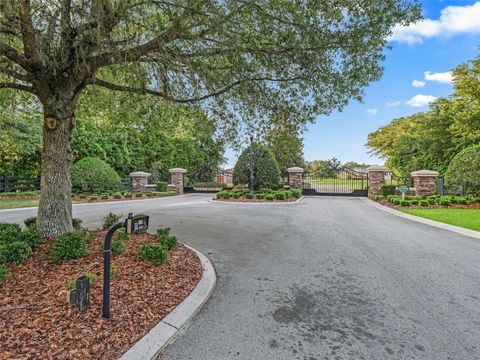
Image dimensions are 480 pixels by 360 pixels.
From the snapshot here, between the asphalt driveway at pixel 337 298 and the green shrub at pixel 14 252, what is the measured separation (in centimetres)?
265

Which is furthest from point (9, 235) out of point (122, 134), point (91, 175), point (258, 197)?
point (122, 134)

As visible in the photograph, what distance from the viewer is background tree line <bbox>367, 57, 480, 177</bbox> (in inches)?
603

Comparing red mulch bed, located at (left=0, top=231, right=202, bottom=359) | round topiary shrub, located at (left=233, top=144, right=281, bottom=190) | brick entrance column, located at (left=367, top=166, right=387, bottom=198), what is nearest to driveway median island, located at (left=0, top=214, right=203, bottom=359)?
red mulch bed, located at (left=0, top=231, right=202, bottom=359)

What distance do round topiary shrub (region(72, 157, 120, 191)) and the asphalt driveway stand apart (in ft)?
41.0

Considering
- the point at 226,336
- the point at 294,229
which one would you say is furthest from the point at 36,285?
the point at 294,229

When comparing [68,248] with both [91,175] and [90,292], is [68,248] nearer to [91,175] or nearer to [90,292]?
[90,292]

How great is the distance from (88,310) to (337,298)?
275 centimetres

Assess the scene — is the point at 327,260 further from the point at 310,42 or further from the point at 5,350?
A: the point at 5,350

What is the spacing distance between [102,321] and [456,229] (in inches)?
328

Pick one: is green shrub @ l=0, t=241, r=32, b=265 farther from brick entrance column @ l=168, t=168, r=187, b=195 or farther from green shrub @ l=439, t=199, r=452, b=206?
brick entrance column @ l=168, t=168, r=187, b=195

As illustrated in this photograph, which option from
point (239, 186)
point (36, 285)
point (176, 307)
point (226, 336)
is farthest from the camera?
point (239, 186)

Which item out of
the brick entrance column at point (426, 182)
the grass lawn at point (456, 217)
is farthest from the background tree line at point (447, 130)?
the grass lawn at point (456, 217)

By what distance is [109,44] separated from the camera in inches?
173

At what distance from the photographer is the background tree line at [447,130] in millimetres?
15328
